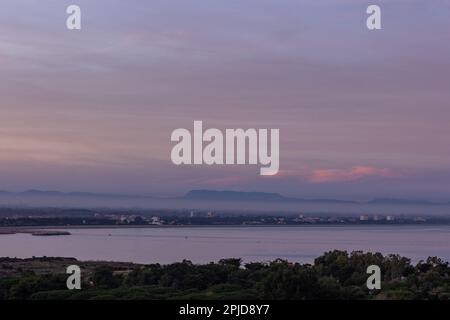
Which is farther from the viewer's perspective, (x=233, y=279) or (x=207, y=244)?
(x=207, y=244)

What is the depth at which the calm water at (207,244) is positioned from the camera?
68.0 feet

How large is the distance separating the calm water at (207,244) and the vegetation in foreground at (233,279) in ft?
1.58

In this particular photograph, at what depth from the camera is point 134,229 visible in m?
22.8

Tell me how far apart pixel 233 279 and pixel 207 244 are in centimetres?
613

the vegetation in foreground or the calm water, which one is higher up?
the calm water

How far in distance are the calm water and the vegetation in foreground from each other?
48cm

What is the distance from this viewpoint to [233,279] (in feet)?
56.6

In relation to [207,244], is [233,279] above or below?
below

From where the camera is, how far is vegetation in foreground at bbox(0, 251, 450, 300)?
14.7 m

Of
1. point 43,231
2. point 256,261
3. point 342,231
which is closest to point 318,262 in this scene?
point 256,261

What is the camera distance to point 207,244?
23359mm
